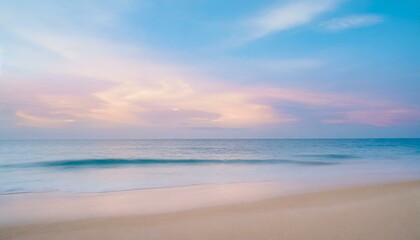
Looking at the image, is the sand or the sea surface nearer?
the sand

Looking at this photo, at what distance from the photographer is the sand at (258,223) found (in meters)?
4.54

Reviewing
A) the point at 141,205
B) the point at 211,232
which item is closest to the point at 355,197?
the point at 211,232

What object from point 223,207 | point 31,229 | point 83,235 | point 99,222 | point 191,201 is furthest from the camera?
point 191,201

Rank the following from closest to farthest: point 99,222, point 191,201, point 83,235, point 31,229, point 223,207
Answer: point 83,235
point 31,229
point 99,222
point 223,207
point 191,201

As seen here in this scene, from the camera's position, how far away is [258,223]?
5094 millimetres

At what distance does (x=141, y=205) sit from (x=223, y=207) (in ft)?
6.31

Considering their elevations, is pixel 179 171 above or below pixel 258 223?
below

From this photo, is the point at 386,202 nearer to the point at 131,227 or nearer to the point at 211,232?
the point at 211,232

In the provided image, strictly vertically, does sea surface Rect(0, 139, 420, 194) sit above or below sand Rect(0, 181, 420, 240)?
below

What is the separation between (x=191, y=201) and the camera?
723 cm

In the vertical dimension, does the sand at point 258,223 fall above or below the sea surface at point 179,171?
above

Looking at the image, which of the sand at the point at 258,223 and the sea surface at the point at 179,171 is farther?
the sea surface at the point at 179,171

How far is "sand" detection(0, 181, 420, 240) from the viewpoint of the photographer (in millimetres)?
4539

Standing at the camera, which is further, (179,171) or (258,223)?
(179,171)
